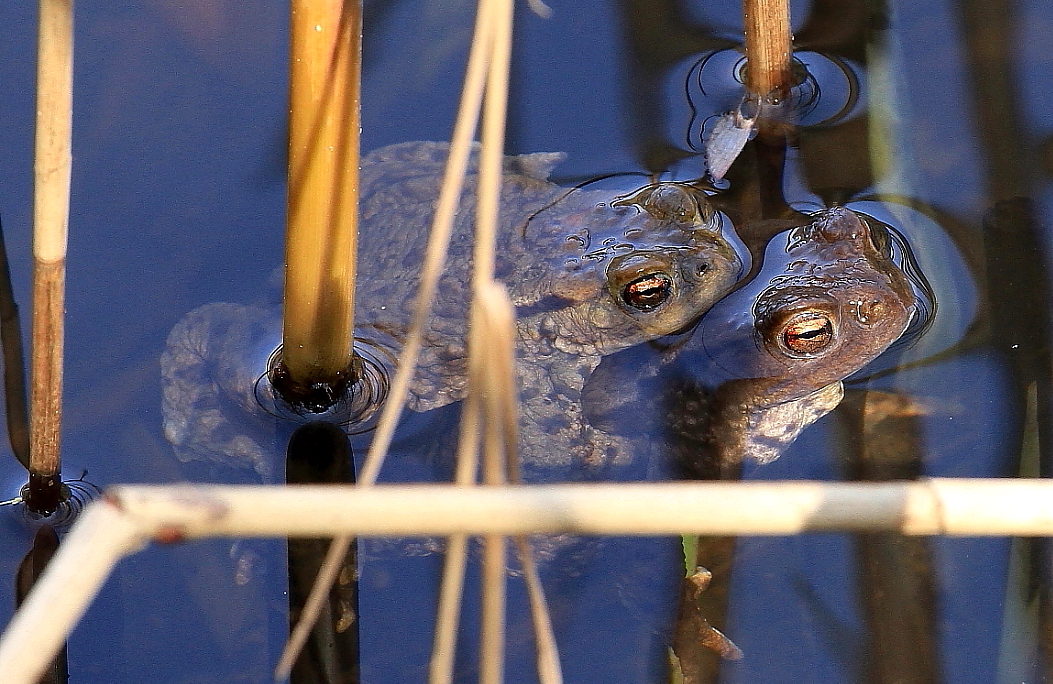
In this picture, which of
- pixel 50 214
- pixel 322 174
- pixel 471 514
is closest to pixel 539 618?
pixel 471 514

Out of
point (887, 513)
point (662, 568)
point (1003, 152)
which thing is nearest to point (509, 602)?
point (662, 568)

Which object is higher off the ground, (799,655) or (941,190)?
(941,190)

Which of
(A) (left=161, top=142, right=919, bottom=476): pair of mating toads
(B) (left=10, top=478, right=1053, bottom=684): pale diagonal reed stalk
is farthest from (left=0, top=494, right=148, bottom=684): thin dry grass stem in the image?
(A) (left=161, top=142, right=919, bottom=476): pair of mating toads

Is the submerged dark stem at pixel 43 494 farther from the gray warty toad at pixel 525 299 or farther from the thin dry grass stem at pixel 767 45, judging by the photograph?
the thin dry grass stem at pixel 767 45

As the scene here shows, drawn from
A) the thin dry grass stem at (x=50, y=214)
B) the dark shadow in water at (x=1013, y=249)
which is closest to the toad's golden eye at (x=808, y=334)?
the dark shadow in water at (x=1013, y=249)

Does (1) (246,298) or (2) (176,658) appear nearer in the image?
(2) (176,658)

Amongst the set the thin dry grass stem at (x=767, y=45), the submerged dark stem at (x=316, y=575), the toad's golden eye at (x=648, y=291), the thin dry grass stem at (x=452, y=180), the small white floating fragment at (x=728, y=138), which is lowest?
the submerged dark stem at (x=316, y=575)

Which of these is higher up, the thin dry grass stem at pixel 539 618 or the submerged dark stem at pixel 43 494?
the thin dry grass stem at pixel 539 618

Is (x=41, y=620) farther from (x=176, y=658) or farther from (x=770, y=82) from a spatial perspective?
(x=770, y=82)
